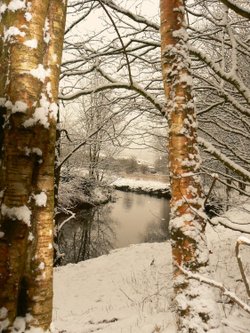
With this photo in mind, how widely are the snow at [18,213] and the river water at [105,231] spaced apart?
1049 centimetres

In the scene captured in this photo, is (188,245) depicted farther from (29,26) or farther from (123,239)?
(123,239)

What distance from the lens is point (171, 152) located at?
112 inches

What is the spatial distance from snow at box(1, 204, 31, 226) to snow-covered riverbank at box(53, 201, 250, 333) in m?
1.58

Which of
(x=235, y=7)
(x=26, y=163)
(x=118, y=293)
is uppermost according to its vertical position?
(x=235, y=7)

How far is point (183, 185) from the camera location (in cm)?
271

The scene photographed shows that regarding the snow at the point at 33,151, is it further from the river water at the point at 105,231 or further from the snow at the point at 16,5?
the river water at the point at 105,231

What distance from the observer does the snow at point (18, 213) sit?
4.66 ft

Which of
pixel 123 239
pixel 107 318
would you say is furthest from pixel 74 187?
pixel 107 318

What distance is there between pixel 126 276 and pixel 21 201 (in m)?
7.25

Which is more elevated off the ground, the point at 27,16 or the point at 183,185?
the point at 27,16

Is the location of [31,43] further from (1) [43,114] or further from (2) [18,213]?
(2) [18,213]

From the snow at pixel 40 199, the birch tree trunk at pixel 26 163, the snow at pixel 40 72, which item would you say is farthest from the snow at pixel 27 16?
the snow at pixel 40 199

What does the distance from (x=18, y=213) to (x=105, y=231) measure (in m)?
16.1

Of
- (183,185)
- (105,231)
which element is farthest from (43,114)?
(105,231)
